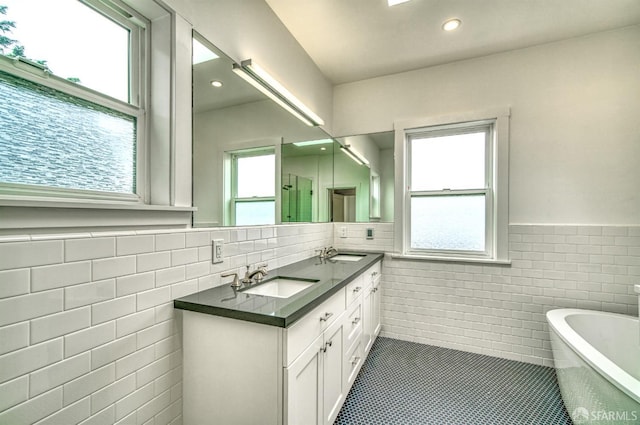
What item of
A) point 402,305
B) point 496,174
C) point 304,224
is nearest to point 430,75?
point 496,174

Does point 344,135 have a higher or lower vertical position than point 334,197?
higher

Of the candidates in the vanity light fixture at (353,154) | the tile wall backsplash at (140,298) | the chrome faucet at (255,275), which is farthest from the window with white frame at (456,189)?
the chrome faucet at (255,275)

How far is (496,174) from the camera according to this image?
239 centimetres

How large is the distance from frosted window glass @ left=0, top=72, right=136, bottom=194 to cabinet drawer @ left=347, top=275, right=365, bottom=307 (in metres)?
1.36

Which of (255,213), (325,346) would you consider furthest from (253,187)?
(325,346)

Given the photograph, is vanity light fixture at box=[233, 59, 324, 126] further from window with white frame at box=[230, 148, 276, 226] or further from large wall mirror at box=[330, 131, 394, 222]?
large wall mirror at box=[330, 131, 394, 222]

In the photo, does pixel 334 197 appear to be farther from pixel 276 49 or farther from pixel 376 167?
pixel 276 49

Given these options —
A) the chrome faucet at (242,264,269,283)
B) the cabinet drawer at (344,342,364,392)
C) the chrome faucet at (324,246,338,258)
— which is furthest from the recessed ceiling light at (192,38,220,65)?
the cabinet drawer at (344,342,364,392)

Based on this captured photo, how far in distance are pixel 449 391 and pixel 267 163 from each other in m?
2.18

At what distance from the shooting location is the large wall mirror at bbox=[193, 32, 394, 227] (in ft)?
4.64

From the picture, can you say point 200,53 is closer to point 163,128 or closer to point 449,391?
point 163,128

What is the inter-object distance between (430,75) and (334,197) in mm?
1588

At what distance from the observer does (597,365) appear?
1.33m

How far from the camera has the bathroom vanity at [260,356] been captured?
1.01m
